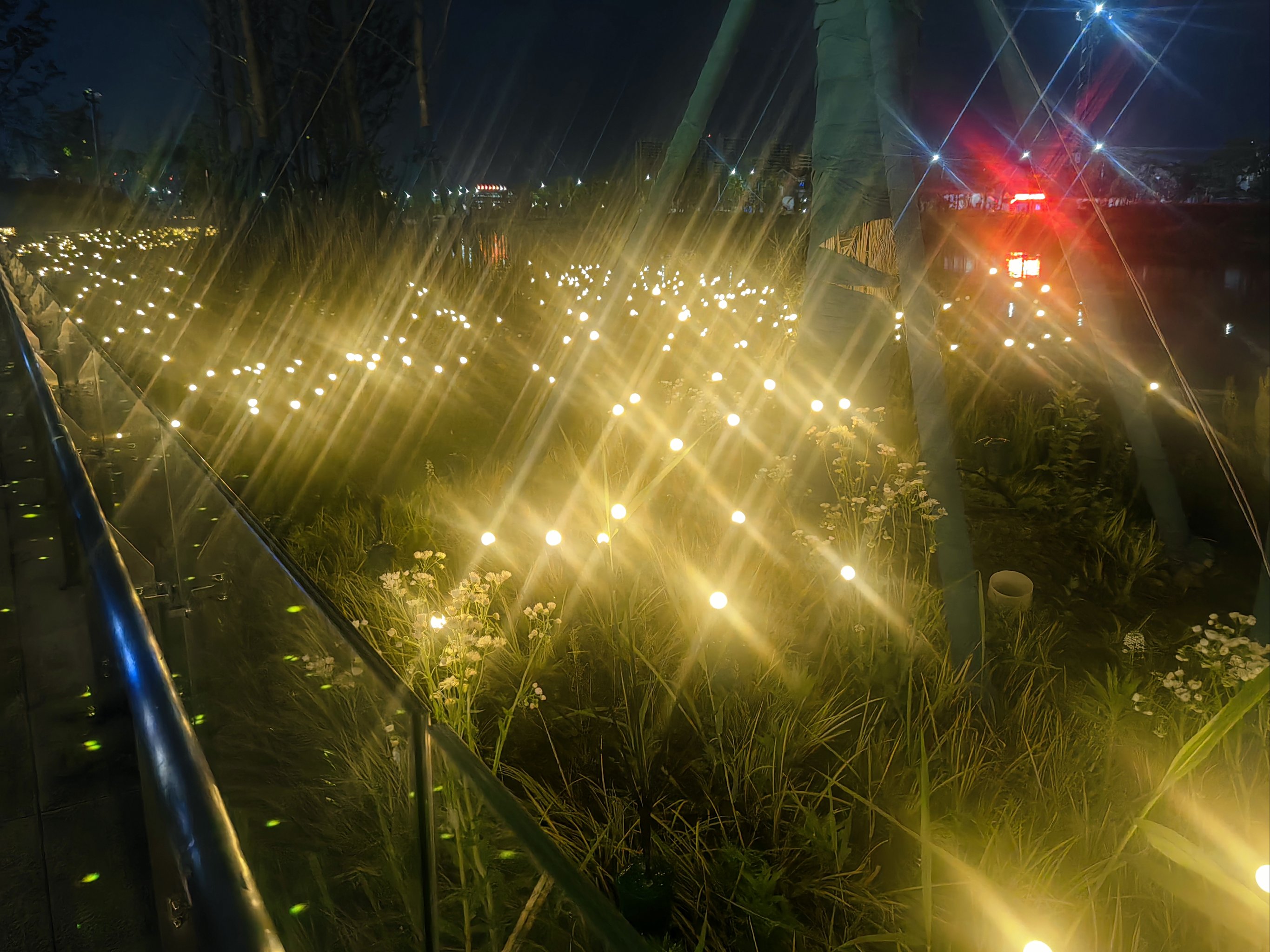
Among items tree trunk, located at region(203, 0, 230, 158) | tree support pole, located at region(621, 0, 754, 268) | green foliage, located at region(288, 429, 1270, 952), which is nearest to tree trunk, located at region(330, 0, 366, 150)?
tree trunk, located at region(203, 0, 230, 158)

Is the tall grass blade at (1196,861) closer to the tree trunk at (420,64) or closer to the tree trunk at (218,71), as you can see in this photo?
the tree trunk at (420,64)

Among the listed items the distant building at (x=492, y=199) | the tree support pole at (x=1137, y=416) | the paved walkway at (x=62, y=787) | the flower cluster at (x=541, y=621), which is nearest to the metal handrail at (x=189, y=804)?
the paved walkway at (x=62, y=787)

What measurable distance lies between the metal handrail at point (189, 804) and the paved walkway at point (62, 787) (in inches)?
46.6

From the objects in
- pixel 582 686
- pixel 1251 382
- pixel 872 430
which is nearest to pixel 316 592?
pixel 582 686

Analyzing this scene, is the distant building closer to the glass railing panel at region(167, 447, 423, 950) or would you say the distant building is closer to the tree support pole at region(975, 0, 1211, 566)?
the tree support pole at region(975, 0, 1211, 566)

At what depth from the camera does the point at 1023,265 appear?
11.1 m

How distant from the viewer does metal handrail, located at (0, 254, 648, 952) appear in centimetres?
107

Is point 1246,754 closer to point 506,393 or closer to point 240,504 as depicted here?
point 240,504

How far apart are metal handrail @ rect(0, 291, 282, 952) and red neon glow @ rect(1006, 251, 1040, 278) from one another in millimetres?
11282

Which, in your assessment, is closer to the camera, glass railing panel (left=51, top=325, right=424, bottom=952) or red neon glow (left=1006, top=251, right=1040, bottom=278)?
glass railing panel (left=51, top=325, right=424, bottom=952)

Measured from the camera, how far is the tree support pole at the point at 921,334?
325 cm

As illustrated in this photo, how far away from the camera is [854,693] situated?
310cm

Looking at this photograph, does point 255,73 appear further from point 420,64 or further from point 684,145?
point 684,145

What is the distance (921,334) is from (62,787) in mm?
3711
